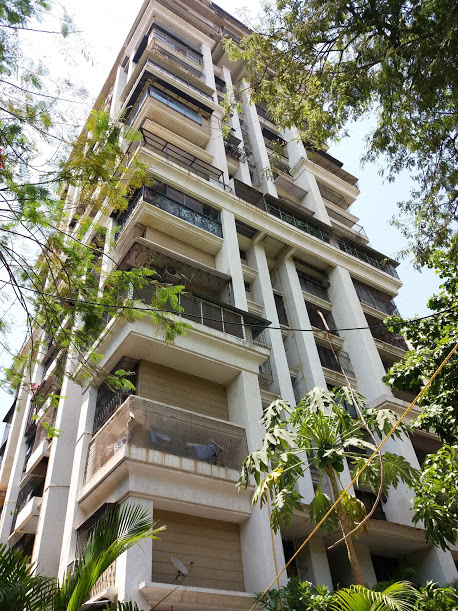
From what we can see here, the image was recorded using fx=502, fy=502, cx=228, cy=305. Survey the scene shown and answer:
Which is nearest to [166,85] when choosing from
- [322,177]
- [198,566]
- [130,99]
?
[130,99]

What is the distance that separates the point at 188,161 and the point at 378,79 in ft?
34.8

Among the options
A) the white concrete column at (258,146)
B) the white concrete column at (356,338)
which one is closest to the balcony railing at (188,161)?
the white concrete column at (258,146)

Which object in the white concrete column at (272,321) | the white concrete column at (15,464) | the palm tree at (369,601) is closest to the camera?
the palm tree at (369,601)

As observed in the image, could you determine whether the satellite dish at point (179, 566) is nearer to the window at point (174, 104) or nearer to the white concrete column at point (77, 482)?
the white concrete column at point (77, 482)

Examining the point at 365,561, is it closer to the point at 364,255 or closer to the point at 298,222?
the point at 298,222

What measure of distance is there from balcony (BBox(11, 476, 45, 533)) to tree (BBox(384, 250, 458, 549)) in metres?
9.71

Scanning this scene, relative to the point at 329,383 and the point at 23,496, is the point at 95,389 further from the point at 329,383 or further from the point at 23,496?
the point at 329,383

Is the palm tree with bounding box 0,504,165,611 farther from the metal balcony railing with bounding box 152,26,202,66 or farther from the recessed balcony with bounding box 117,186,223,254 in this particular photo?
the metal balcony railing with bounding box 152,26,202,66

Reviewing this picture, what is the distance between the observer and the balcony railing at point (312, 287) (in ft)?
64.5

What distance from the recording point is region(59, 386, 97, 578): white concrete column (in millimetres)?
10578

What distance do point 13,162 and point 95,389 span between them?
711 cm

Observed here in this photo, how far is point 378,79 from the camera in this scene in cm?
948

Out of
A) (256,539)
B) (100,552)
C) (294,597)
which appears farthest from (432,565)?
(100,552)

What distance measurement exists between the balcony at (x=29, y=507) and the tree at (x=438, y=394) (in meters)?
9.71
